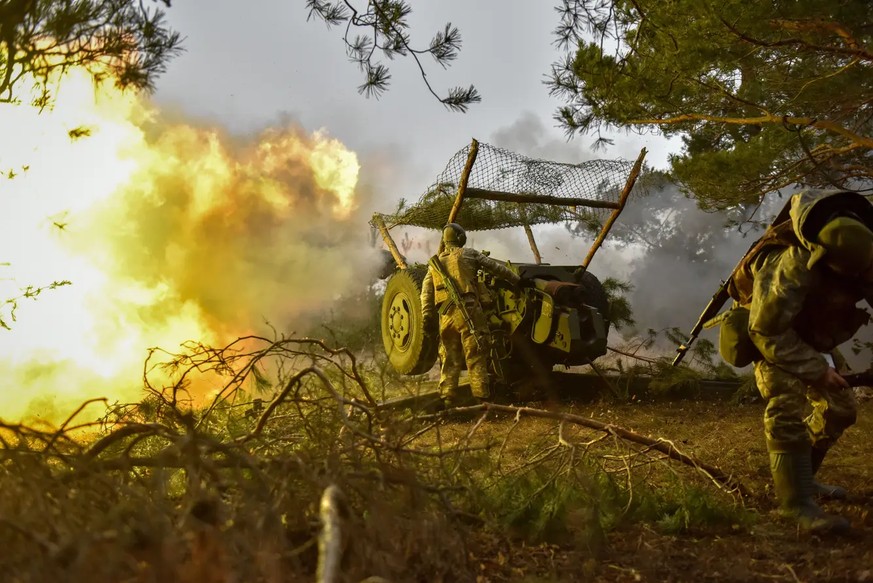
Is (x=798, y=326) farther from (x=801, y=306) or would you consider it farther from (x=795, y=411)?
(x=795, y=411)

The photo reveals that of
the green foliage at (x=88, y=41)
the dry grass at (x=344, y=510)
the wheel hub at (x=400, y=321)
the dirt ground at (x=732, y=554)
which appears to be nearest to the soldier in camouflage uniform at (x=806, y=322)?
the dirt ground at (x=732, y=554)

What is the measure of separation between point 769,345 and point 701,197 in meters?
5.20

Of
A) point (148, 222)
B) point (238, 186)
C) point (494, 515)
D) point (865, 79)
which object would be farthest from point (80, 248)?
point (865, 79)

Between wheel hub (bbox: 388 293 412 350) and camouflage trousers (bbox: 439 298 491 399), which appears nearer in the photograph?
camouflage trousers (bbox: 439 298 491 399)

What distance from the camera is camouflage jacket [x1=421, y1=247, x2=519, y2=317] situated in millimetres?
7570

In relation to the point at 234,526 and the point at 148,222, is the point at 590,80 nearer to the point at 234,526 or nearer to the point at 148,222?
the point at 234,526

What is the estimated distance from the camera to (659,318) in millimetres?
24453

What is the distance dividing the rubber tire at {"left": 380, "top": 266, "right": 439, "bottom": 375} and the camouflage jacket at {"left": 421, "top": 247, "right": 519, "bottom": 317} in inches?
22.7

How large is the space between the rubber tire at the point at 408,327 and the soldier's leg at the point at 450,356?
0.38 m

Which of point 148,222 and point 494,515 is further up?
point 148,222

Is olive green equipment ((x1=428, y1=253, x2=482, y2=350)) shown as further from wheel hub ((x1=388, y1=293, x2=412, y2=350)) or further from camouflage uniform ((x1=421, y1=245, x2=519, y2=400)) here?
wheel hub ((x1=388, y1=293, x2=412, y2=350))

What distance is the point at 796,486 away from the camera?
351 cm

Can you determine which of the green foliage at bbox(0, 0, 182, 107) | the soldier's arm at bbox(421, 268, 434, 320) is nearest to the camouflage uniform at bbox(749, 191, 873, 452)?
the green foliage at bbox(0, 0, 182, 107)

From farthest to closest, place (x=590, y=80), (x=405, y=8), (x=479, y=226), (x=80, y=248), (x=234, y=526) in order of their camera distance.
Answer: (x=479, y=226) → (x=80, y=248) → (x=590, y=80) → (x=405, y=8) → (x=234, y=526)
